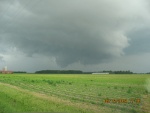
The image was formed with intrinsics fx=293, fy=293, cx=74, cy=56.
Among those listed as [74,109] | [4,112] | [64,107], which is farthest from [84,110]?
[4,112]

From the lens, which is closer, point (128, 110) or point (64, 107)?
point (128, 110)

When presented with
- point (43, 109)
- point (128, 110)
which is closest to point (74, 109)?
point (43, 109)

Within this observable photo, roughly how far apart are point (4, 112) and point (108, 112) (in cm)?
649

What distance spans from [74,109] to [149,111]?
4870 mm

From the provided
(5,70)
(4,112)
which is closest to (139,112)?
(4,112)

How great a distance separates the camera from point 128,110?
1872 centimetres

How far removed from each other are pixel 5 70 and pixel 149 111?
18175 cm

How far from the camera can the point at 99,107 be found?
2022 centimetres

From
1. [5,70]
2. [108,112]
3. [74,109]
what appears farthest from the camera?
[5,70]

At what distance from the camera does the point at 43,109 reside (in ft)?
65.6

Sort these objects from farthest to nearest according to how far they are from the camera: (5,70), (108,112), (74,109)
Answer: (5,70) < (74,109) < (108,112)

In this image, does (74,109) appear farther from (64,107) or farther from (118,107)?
(118,107)

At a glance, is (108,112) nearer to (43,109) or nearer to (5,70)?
(43,109)

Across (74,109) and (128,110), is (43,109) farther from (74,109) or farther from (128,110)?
(128,110)
